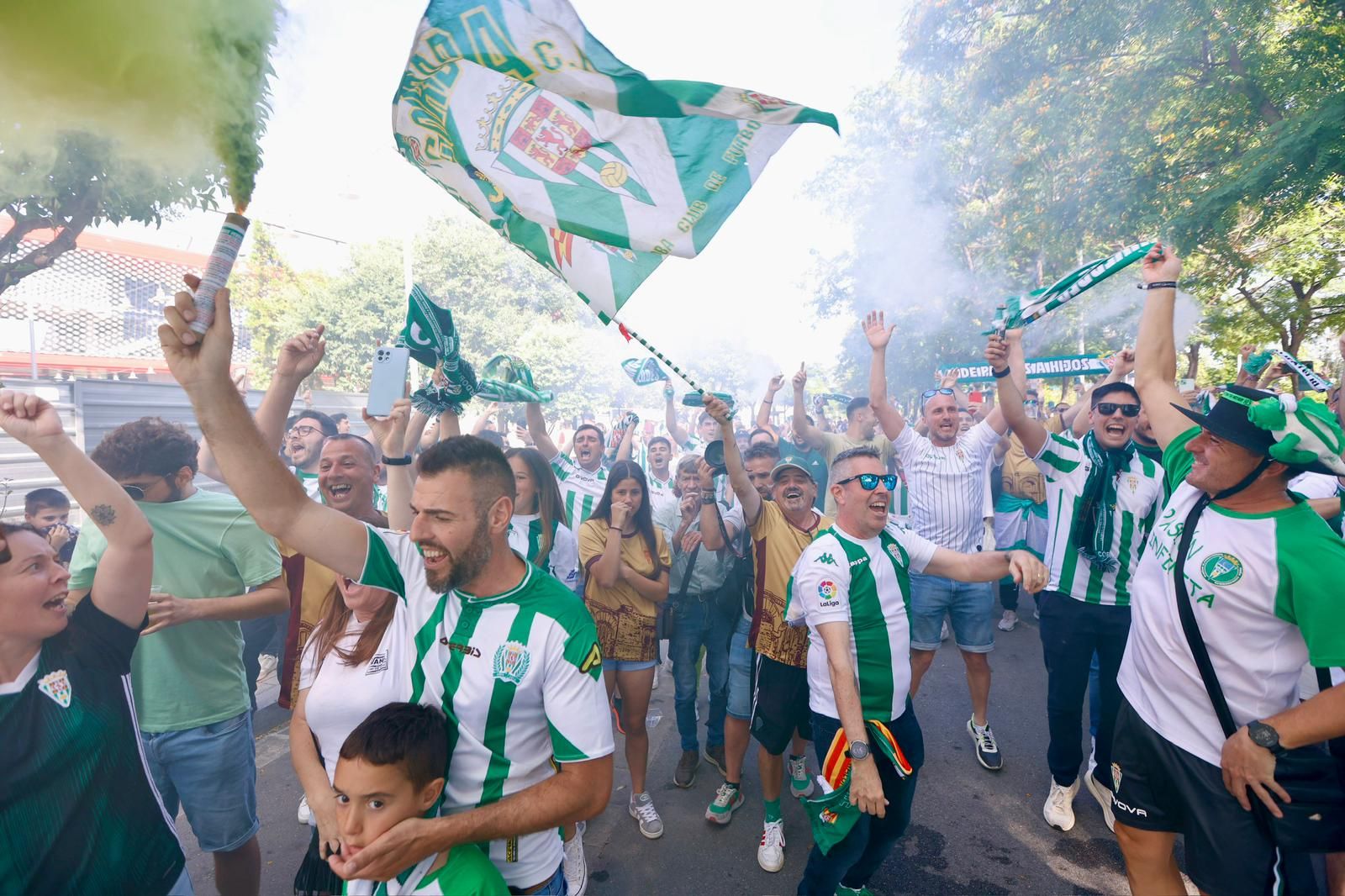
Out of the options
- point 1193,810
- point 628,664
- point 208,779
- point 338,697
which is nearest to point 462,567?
point 338,697

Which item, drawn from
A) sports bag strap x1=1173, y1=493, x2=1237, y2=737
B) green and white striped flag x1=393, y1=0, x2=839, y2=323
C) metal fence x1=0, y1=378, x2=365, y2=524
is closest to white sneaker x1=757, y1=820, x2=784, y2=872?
sports bag strap x1=1173, y1=493, x2=1237, y2=737

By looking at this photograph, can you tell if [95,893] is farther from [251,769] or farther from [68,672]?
[251,769]

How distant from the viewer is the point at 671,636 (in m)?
4.38

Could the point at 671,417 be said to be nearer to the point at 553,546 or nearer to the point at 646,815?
the point at 553,546

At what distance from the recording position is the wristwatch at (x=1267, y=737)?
2.03 m

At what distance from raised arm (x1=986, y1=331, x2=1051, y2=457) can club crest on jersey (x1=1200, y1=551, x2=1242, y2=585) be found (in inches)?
68.0

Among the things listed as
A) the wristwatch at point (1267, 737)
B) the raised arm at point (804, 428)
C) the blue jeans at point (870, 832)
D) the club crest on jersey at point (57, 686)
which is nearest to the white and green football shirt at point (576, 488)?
the raised arm at point (804, 428)

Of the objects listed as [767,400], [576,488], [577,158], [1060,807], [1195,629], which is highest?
[577,158]

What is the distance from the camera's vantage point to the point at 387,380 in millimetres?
2826

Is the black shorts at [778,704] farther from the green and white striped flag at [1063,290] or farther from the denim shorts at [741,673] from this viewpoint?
the green and white striped flag at [1063,290]

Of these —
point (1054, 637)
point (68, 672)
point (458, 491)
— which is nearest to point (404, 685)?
point (458, 491)

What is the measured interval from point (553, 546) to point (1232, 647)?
347 centimetres

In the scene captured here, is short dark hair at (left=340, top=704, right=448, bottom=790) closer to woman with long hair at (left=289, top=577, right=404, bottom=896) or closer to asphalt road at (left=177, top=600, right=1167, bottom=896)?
woman with long hair at (left=289, top=577, right=404, bottom=896)

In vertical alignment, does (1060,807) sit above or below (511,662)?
below
